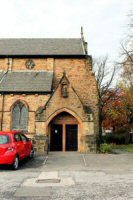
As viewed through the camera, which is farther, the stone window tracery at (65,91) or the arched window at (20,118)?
the arched window at (20,118)

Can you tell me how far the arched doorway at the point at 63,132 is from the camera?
Answer: 27391mm

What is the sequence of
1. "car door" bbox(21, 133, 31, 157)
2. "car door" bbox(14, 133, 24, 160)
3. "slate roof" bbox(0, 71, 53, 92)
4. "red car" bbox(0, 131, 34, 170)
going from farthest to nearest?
"slate roof" bbox(0, 71, 53, 92) → "car door" bbox(21, 133, 31, 157) → "car door" bbox(14, 133, 24, 160) → "red car" bbox(0, 131, 34, 170)

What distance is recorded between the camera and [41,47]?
109 feet

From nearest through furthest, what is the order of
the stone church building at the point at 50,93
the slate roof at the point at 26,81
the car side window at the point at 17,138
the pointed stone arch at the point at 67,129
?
the car side window at the point at 17,138
the stone church building at the point at 50,93
the pointed stone arch at the point at 67,129
the slate roof at the point at 26,81

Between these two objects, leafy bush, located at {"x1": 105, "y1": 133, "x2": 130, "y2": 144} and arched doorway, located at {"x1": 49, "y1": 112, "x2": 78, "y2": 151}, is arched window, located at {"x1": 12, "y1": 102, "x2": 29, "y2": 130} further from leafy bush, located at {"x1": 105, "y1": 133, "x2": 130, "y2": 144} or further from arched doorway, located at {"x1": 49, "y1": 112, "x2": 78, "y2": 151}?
leafy bush, located at {"x1": 105, "y1": 133, "x2": 130, "y2": 144}

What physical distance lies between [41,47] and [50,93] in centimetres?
717

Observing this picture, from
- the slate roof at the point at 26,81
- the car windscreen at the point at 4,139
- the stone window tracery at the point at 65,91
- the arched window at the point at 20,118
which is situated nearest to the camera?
the car windscreen at the point at 4,139

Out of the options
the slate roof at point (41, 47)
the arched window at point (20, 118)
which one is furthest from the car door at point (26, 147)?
the slate roof at point (41, 47)

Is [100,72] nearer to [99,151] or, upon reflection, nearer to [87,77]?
[87,77]

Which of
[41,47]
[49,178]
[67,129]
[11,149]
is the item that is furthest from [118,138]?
[49,178]

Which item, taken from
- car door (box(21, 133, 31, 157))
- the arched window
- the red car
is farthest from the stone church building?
the red car

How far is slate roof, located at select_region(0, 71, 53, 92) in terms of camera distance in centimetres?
2850

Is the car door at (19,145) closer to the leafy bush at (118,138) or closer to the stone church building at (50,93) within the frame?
the stone church building at (50,93)

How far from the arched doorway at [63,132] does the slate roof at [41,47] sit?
7124mm
